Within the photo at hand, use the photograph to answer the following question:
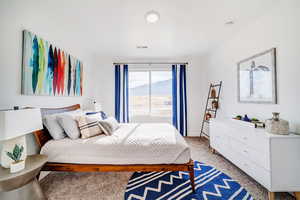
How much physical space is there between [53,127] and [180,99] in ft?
10.8

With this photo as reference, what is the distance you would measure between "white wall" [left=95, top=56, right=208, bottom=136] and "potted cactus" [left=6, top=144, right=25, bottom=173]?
2.90 meters

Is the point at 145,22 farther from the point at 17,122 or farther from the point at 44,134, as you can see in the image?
the point at 44,134

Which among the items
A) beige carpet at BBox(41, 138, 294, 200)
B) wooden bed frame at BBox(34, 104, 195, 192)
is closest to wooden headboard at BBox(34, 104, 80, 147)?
wooden bed frame at BBox(34, 104, 195, 192)

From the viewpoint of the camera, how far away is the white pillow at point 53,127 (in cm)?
187

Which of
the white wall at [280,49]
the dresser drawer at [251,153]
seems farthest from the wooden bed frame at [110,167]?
the white wall at [280,49]

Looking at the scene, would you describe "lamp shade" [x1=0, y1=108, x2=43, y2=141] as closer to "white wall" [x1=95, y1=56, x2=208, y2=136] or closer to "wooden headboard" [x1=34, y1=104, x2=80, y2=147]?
"wooden headboard" [x1=34, y1=104, x2=80, y2=147]

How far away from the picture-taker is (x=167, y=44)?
3.21 metres

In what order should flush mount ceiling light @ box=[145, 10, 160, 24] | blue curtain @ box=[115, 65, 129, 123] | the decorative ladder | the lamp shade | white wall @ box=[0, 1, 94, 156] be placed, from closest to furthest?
the lamp shade < white wall @ box=[0, 1, 94, 156] < flush mount ceiling light @ box=[145, 10, 160, 24] < the decorative ladder < blue curtain @ box=[115, 65, 129, 123]

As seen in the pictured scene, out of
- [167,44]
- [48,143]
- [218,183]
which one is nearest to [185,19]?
[167,44]

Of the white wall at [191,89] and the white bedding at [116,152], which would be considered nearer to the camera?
the white bedding at [116,152]

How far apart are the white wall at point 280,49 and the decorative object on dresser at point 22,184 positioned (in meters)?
3.06

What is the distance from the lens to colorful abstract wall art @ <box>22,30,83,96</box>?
5.58 ft

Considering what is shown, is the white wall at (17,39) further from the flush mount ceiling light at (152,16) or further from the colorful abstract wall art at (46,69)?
the flush mount ceiling light at (152,16)

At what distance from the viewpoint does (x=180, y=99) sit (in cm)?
415
